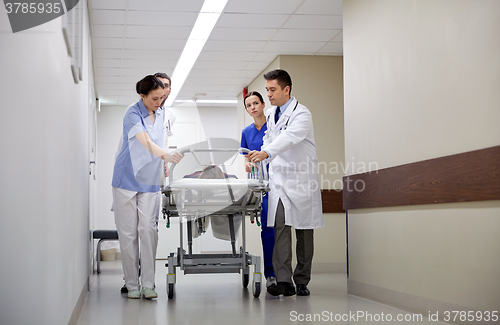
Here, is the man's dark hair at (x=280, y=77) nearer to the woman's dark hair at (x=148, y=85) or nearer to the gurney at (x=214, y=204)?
the gurney at (x=214, y=204)

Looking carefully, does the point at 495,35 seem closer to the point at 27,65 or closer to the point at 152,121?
the point at 27,65

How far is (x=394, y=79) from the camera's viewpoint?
10.6ft

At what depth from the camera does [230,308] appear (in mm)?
3199

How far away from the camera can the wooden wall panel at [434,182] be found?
2232 millimetres

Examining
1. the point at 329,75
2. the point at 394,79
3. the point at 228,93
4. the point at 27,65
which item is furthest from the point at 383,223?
the point at 228,93

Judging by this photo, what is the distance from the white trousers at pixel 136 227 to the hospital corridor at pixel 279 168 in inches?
0.6

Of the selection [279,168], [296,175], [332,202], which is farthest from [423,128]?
[332,202]

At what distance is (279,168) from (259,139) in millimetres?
789

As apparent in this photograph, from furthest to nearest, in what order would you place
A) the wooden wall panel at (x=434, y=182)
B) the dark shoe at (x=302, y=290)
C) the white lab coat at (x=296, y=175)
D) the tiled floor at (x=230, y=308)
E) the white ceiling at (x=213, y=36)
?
the white ceiling at (x=213, y=36)
the dark shoe at (x=302, y=290)
the white lab coat at (x=296, y=175)
the tiled floor at (x=230, y=308)
the wooden wall panel at (x=434, y=182)

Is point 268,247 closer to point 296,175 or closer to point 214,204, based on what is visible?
point 296,175

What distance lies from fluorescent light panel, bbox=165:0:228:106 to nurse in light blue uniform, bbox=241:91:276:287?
0.92m

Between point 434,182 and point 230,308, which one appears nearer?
point 434,182

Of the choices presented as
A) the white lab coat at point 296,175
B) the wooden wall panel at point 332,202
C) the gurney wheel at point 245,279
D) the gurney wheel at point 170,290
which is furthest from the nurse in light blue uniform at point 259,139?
the wooden wall panel at point 332,202

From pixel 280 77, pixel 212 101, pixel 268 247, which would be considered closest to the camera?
pixel 280 77
